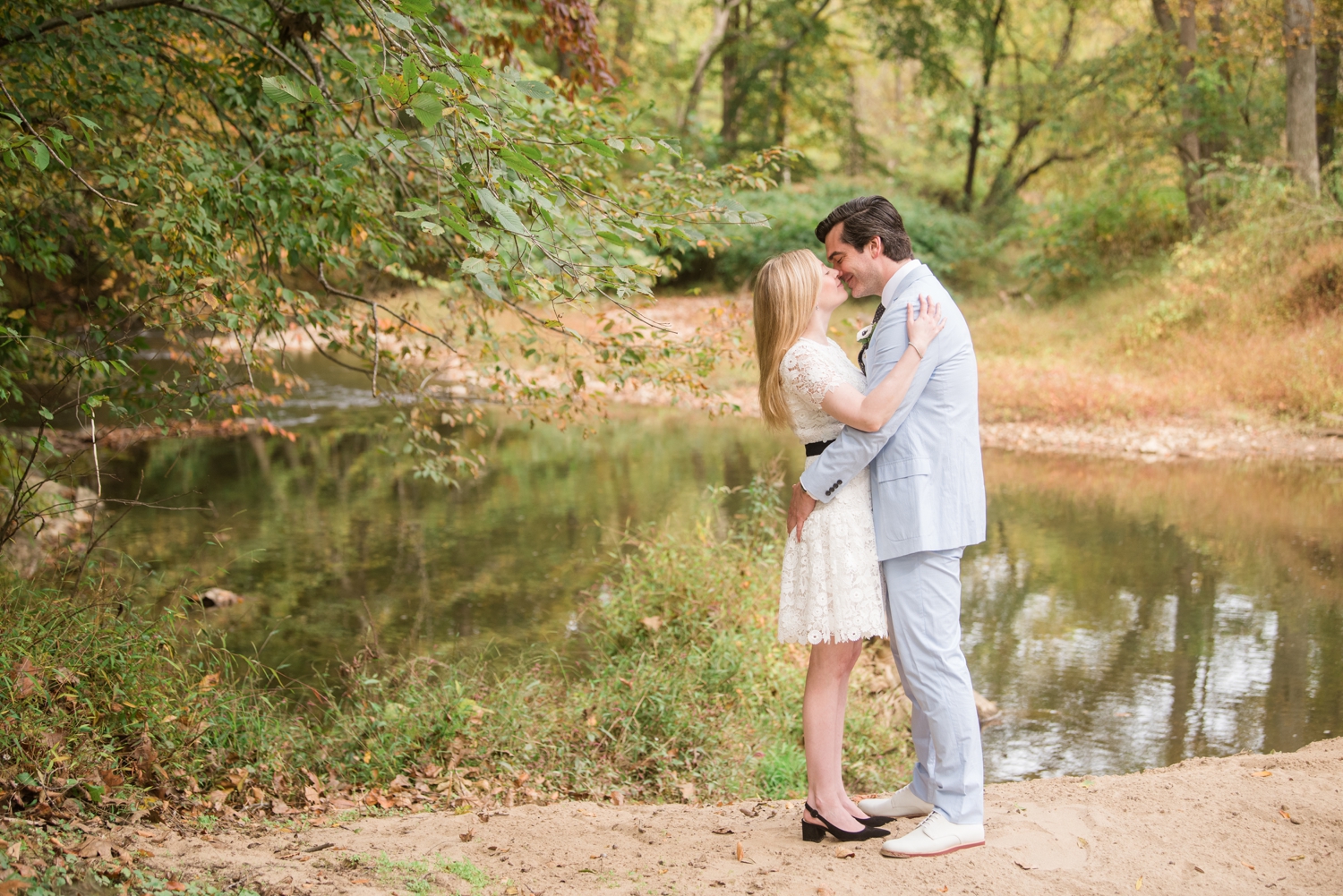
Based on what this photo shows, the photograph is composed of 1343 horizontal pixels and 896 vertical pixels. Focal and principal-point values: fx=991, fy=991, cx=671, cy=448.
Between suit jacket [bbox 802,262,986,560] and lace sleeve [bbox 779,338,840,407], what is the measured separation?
15 centimetres

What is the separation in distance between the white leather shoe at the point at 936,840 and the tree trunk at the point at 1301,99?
634 inches

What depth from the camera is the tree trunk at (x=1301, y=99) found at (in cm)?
1538

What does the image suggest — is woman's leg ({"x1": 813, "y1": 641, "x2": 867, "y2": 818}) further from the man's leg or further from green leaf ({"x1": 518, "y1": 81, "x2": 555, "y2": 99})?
green leaf ({"x1": 518, "y1": 81, "x2": 555, "y2": 99})

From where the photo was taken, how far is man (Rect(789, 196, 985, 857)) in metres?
3.30

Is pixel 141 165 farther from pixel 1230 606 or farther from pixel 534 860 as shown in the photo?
pixel 1230 606

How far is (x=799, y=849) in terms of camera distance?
3482 millimetres

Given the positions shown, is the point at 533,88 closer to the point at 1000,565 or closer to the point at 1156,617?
the point at 1156,617

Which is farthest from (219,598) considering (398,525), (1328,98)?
(1328,98)

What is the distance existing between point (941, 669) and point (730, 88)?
84.7 ft

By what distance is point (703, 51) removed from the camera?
82.6ft

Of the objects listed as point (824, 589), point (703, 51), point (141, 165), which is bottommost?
point (824, 589)

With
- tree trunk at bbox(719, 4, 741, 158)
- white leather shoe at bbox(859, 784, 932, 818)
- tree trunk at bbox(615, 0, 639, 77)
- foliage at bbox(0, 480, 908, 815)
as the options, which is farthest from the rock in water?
tree trunk at bbox(719, 4, 741, 158)

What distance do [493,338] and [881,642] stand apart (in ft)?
10.6

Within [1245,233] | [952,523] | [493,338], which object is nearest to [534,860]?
[952,523]
